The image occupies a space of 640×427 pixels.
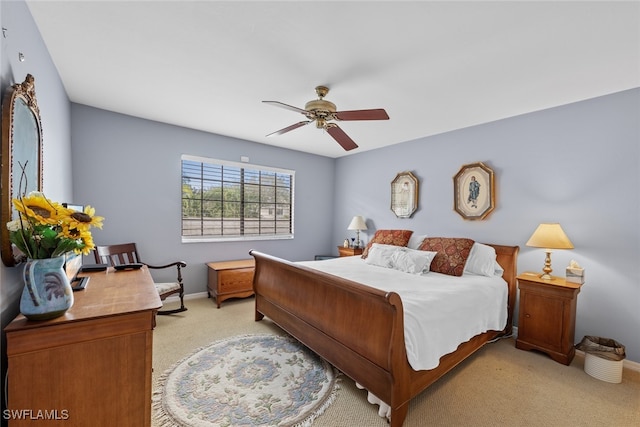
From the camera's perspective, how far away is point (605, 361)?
225 cm

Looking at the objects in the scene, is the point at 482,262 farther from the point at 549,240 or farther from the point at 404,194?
the point at 404,194

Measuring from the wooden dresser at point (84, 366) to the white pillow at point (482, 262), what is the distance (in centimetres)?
313

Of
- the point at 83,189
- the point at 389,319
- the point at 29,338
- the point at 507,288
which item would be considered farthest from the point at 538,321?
the point at 83,189

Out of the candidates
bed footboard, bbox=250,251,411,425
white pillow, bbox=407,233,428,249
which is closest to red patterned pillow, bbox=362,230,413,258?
white pillow, bbox=407,233,428,249

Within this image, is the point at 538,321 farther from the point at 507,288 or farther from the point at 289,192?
the point at 289,192

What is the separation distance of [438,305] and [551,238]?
1.49 metres

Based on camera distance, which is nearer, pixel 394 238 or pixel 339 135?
pixel 339 135

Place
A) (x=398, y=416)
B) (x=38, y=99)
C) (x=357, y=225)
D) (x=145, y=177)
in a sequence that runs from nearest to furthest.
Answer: (x=398, y=416), (x=38, y=99), (x=145, y=177), (x=357, y=225)

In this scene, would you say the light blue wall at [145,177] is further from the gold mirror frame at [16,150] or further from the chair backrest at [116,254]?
the gold mirror frame at [16,150]

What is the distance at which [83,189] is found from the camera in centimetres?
324

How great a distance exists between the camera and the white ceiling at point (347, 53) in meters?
1.61

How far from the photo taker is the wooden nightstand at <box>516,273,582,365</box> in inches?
98.8

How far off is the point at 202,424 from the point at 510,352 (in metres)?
2.88

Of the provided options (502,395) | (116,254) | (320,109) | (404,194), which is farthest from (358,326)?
(116,254)
